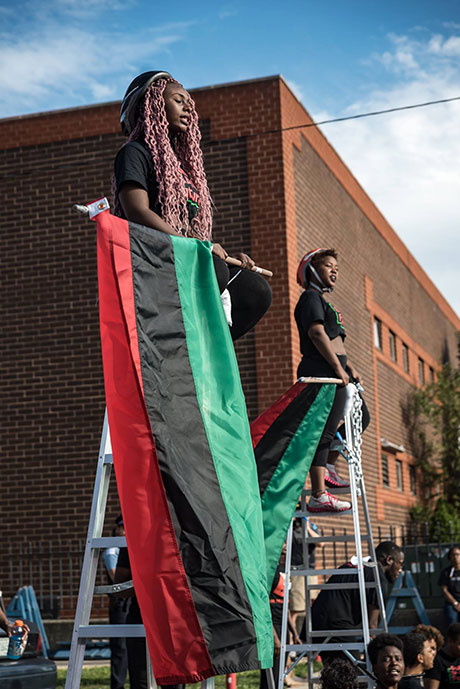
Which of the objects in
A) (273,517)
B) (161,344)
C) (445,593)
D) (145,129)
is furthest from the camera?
(445,593)

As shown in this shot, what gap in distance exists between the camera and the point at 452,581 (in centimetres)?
1224

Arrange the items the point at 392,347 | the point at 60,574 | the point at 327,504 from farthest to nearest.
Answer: the point at 392,347, the point at 60,574, the point at 327,504

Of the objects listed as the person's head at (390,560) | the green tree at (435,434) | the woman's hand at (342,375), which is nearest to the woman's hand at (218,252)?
the woman's hand at (342,375)

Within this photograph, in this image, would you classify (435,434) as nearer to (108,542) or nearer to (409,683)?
(409,683)

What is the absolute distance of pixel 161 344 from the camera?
12.8ft

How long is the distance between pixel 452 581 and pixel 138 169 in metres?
9.55

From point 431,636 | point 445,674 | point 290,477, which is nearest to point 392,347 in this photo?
point 431,636

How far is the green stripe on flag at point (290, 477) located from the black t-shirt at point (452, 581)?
6.62 meters

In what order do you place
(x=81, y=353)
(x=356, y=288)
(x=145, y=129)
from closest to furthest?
(x=145, y=129)
(x=81, y=353)
(x=356, y=288)

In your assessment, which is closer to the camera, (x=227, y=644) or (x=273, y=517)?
(x=227, y=644)

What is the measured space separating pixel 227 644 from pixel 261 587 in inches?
11.9

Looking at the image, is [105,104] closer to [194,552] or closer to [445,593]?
[445,593]

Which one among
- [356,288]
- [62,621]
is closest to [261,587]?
[62,621]

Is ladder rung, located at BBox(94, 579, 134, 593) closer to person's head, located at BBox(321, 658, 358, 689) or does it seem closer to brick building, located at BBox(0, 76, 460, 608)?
person's head, located at BBox(321, 658, 358, 689)
